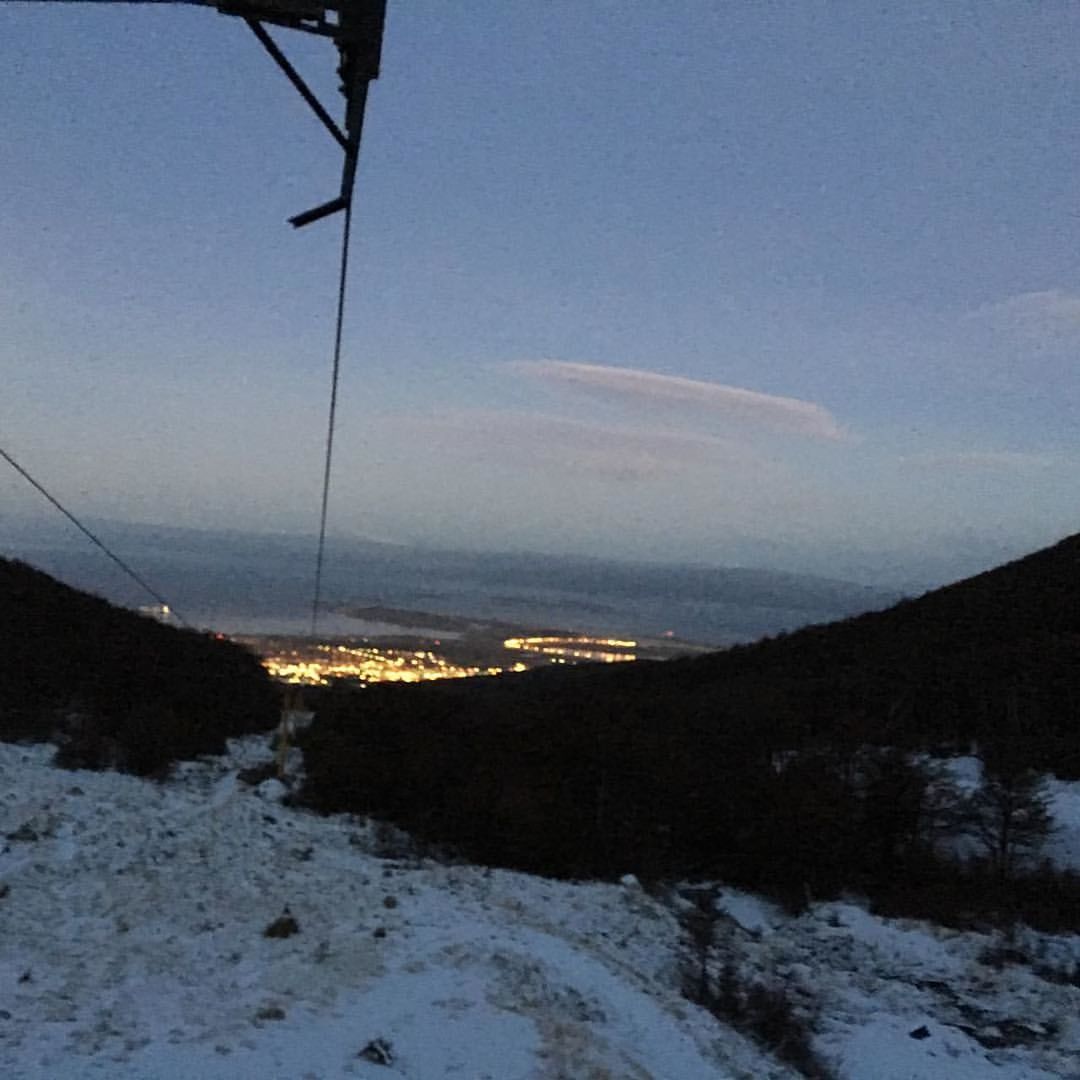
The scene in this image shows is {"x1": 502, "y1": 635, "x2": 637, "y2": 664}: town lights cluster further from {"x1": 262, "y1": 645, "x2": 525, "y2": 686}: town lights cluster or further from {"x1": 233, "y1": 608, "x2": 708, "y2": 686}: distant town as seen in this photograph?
{"x1": 262, "y1": 645, "x2": 525, "y2": 686}: town lights cluster

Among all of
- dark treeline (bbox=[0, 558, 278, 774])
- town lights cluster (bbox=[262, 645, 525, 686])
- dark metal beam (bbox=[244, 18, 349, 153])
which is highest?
dark metal beam (bbox=[244, 18, 349, 153])

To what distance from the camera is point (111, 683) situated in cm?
2202

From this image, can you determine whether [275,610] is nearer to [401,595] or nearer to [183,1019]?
[401,595]

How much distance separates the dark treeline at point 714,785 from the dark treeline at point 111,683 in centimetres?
292

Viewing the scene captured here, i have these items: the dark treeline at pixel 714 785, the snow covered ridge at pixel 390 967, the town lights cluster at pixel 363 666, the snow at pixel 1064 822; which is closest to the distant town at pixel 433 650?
the town lights cluster at pixel 363 666

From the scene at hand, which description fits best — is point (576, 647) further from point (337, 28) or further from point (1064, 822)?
point (337, 28)

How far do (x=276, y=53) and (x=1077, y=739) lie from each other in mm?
29143

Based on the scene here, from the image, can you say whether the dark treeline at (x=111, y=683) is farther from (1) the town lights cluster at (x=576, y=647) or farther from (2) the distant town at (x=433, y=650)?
(1) the town lights cluster at (x=576, y=647)

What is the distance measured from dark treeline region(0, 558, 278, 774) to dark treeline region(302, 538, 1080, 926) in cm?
292

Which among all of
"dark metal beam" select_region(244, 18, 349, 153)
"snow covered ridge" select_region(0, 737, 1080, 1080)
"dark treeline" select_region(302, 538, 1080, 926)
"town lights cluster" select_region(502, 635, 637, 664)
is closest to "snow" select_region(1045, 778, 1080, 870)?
"dark treeline" select_region(302, 538, 1080, 926)

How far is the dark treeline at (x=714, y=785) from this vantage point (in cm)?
1723

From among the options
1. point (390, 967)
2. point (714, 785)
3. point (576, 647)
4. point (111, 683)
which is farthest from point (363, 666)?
point (390, 967)

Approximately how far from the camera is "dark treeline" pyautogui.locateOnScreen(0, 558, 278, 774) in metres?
18.1

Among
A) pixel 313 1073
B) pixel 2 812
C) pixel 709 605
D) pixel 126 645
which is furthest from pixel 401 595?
pixel 313 1073
